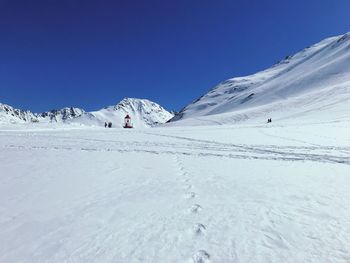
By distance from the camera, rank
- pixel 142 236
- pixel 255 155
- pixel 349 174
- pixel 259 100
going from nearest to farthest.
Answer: pixel 142 236
pixel 349 174
pixel 255 155
pixel 259 100

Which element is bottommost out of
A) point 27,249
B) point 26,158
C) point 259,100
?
point 27,249

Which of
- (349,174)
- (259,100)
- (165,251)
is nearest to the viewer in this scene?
(165,251)

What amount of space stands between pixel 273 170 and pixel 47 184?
21.2 ft

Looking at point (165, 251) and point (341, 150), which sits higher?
point (341, 150)

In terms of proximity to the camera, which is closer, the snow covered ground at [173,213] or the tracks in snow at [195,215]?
the tracks in snow at [195,215]

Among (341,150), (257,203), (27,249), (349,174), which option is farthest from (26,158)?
(341,150)

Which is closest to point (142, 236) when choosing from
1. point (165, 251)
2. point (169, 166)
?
point (165, 251)

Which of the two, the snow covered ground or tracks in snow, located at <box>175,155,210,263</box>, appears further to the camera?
the snow covered ground

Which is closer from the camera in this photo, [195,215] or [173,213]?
[195,215]

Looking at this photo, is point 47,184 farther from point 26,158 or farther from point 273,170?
point 273,170

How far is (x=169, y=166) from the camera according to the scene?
10383mm

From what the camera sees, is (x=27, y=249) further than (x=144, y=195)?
No

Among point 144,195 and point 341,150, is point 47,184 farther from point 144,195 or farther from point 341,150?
point 341,150

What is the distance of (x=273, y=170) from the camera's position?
9781 mm
